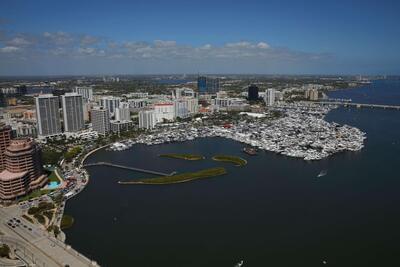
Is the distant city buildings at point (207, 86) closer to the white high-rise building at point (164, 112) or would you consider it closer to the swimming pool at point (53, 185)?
the white high-rise building at point (164, 112)

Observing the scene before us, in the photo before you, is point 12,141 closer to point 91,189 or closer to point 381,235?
point 91,189

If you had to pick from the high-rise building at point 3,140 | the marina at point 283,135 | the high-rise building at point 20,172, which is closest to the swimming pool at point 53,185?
the high-rise building at point 20,172

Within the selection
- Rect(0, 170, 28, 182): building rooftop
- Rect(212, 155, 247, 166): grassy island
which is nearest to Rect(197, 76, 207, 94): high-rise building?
Rect(212, 155, 247, 166): grassy island

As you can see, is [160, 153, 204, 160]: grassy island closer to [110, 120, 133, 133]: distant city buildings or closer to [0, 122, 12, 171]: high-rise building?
[110, 120, 133, 133]: distant city buildings

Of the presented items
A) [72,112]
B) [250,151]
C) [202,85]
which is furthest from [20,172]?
[202,85]

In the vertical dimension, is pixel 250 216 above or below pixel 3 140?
below

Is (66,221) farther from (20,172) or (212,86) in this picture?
(212,86)

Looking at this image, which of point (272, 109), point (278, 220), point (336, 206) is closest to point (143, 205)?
point (278, 220)
